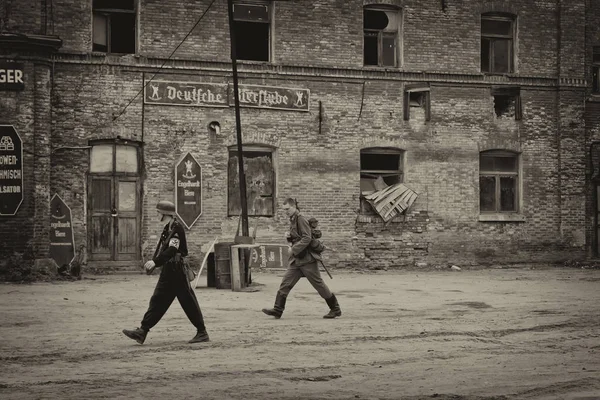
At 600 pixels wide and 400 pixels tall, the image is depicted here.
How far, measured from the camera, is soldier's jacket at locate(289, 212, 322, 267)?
1352cm

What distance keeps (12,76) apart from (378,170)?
9.49 metres

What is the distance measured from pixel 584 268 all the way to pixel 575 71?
5.55m

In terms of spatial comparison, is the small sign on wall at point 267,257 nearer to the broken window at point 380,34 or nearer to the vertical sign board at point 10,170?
the vertical sign board at point 10,170

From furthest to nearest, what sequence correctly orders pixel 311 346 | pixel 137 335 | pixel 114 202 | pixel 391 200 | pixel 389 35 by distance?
pixel 389 35, pixel 391 200, pixel 114 202, pixel 311 346, pixel 137 335

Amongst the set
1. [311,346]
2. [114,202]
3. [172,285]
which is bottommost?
[311,346]

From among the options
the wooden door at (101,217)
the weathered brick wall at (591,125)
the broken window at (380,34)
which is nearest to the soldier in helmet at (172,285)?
the wooden door at (101,217)

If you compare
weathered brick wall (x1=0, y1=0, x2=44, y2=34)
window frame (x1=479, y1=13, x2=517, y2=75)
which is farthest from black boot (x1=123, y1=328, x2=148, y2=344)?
window frame (x1=479, y1=13, x2=517, y2=75)

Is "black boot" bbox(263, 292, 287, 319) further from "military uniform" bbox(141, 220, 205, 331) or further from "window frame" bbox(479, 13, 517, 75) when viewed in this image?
"window frame" bbox(479, 13, 517, 75)

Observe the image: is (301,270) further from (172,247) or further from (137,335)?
(137,335)

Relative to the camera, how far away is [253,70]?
74.4ft

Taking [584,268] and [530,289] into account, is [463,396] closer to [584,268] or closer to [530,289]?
[530,289]

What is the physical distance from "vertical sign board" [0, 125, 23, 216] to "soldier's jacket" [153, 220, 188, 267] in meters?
9.61

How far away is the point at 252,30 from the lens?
2291 cm

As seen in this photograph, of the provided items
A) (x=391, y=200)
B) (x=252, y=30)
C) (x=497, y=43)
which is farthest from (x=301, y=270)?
(x=497, y=43)
